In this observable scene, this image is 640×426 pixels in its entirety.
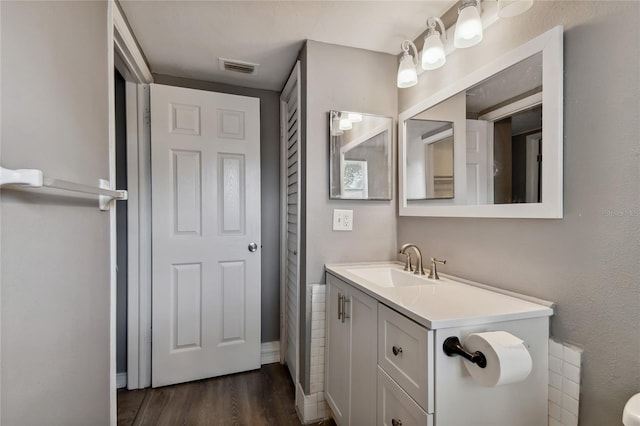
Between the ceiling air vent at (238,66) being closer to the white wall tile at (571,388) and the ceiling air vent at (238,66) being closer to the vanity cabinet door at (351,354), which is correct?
the vanity cabinet door at (351,354)

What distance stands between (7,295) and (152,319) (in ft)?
4.76

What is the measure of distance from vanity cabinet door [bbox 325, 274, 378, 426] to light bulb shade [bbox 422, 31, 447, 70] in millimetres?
1095

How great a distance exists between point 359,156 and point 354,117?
233 mm

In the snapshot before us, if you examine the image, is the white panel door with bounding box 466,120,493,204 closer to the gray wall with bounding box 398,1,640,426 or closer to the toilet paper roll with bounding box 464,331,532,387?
the gray wall with bounding box 398,1,640,426

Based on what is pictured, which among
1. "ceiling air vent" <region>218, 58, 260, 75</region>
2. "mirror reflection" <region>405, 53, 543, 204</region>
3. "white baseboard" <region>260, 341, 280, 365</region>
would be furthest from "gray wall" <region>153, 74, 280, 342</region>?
"mirror reflection" <region>405, 53, 543, 204</region>

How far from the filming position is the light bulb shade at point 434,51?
1285mm

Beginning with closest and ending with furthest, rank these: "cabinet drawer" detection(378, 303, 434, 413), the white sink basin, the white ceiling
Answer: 1. "cabinet drawer" detection(378, 303, 434, 413)
2. the white ceiling
3. the white sink basin

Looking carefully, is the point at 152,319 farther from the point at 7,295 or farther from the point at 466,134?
the point at 466,134

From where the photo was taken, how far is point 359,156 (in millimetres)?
1710

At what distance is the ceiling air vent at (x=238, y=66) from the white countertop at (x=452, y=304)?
5.27 feet

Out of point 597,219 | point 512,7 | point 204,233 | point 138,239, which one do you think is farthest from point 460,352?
point 138,239

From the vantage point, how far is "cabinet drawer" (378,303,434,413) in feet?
2.65

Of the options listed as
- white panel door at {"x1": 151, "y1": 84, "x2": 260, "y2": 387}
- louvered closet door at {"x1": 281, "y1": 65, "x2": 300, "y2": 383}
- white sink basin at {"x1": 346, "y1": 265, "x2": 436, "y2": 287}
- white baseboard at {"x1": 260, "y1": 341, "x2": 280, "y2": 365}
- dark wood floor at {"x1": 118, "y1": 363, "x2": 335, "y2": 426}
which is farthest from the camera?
white baseboard at {"x1": 260, "y1": 341, "x2": 280, "y2": 365}

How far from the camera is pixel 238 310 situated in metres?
2.12
